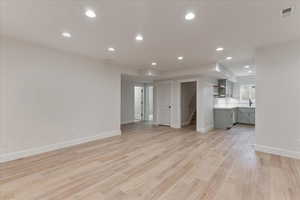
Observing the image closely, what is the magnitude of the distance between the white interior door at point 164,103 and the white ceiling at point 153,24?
3.15 meters

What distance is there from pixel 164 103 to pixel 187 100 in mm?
1310

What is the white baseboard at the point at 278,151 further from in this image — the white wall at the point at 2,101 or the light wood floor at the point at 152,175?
the white wall at the point at 2,101

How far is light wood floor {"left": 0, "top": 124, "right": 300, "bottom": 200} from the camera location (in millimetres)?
1895

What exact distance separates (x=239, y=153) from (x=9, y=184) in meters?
4.45

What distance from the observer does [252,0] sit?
1836 millimetres

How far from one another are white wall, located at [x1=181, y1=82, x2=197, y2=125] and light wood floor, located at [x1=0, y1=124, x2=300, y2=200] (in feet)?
11.2

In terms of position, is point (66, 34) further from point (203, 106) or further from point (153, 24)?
point (203, 106)

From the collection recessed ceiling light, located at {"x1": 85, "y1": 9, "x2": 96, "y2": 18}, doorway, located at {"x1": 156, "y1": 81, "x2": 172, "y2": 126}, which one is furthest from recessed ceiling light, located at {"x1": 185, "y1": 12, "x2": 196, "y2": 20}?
doorway, located at {"x1": 156, "y1": 81, "x2": 172, "y2": 126}

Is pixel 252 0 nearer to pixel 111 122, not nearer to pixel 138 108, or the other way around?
pixel 111 122

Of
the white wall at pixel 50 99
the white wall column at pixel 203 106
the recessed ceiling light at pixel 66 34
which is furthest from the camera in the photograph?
the white wall column at pixel 203 106

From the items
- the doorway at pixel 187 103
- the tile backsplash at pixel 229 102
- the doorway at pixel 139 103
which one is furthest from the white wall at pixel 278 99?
the doorway at pixel 139 103

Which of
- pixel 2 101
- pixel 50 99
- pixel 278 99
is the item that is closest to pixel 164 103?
pixel 278 99

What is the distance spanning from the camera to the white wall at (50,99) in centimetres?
295

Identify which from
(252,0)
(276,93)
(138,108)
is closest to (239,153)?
(276,93)
